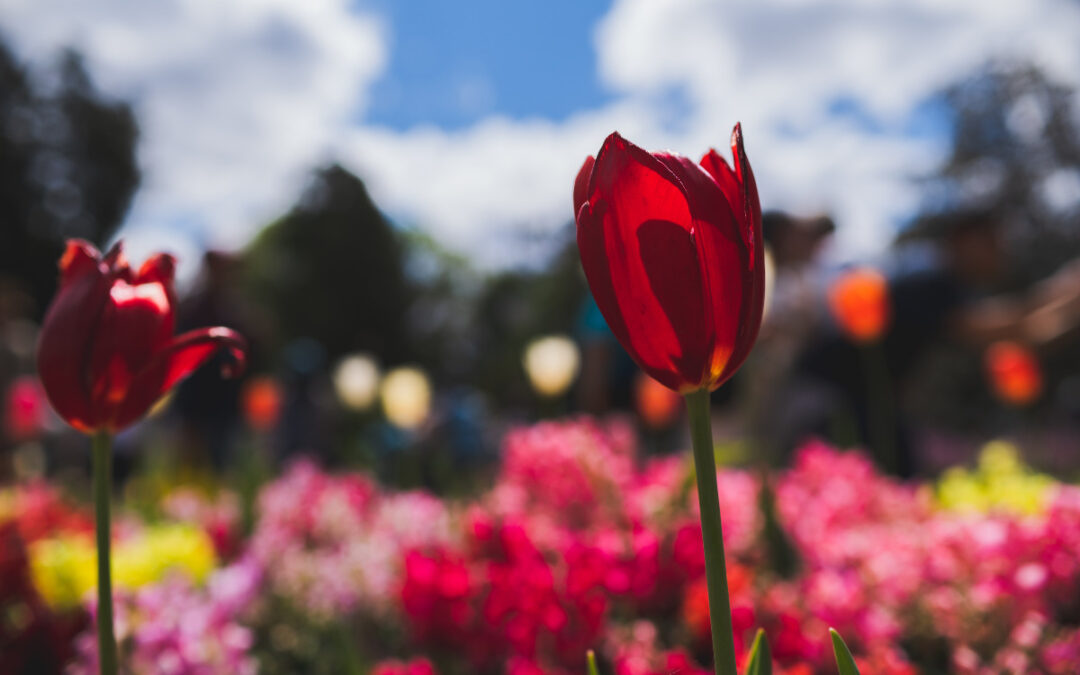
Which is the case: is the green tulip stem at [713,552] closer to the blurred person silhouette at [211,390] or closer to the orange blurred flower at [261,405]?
the orange blurred flower at [261,405]

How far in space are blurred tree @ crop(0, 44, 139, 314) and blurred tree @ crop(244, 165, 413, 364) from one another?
6012 mm

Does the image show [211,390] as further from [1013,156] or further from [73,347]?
[1013,156]

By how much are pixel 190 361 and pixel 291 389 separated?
20.7 ft

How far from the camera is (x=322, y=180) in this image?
2281 centimetres

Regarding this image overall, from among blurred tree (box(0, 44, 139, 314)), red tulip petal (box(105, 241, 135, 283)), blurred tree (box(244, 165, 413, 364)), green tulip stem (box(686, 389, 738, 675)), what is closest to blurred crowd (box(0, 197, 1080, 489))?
green tulip stem (box(686, 389, 738, 675))

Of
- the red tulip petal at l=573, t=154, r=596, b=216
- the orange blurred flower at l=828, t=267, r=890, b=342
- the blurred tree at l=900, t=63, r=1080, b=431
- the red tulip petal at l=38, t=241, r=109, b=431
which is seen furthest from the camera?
the blurred tree at l=900, t=63, r=1080, b=431

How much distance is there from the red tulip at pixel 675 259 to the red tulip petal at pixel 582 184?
0.03m

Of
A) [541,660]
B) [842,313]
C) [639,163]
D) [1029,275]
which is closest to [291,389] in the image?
[842,313]

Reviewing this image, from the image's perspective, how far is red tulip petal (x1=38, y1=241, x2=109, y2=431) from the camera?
77 centimetres

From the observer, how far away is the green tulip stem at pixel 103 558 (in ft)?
2.45

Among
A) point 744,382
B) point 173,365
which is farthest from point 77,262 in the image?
point 744,382

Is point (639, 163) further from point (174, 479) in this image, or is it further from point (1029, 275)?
point (1029, 275)

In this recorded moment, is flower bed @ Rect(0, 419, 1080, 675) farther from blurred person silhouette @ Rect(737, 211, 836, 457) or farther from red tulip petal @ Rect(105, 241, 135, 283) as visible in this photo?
blurred person silhouette @ Rect(737, 211, 836, 457)

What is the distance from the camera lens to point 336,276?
22.4 metres
